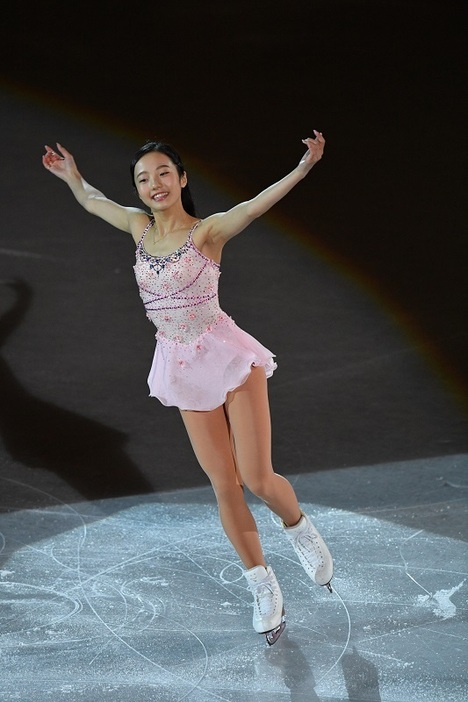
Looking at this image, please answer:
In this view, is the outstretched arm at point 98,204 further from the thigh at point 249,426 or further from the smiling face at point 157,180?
the thigh at point 249,426

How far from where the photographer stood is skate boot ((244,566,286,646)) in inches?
130

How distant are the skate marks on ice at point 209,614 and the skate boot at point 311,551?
14 centimetres

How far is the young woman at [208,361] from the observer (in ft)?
10.9

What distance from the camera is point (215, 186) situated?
513 cm

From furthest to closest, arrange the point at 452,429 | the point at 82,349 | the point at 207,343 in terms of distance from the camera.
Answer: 1. the point at 452,429
2. the point at 82,349
3. the point at 207,343

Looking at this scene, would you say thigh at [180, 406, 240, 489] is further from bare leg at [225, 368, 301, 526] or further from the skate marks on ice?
the skate marks on ice

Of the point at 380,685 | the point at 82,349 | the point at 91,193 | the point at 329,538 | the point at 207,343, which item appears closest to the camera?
the point at 380,685

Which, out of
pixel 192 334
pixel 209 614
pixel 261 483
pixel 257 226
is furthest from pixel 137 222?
pixel 257 226

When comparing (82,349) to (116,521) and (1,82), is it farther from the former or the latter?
(1,82)

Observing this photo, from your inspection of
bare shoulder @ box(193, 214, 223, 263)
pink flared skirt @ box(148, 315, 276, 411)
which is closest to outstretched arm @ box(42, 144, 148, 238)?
bare shoulder @ box(193, 214, 223, 263)

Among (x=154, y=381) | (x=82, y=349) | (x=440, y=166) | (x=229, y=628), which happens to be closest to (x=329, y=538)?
(x=229, y=628)

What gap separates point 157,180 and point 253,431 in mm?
859

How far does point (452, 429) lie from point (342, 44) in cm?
207

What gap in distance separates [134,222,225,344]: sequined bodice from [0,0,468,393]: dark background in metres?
1.84
